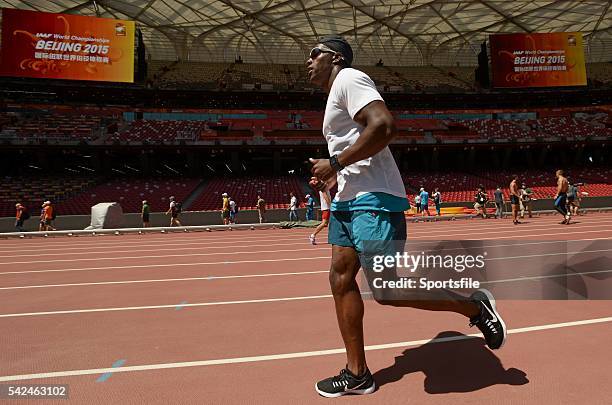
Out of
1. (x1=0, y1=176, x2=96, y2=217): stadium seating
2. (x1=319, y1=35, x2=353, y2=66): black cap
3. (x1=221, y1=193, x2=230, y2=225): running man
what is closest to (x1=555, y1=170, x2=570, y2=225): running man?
(x1=319, y1=35, x2=353, y2=66): black cap

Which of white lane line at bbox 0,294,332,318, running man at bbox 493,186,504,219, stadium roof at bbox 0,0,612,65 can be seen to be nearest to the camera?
white lane line at bbox 0,294,332,318

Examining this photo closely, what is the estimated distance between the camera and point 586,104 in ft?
140

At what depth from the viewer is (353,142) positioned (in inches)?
82.0

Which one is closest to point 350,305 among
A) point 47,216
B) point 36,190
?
point 47,216

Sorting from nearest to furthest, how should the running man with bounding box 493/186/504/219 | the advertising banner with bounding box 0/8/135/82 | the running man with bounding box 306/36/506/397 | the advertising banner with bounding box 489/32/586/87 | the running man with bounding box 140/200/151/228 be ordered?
the running man with bounding box 306/36/506/397 < the running man with bounding box 493/186/504/219 < the running man with bounding box 140/200/151/228 < the advertising banner with bounding box 0/8/135/82 < the advertising banner with bounding box 489/32/586/87

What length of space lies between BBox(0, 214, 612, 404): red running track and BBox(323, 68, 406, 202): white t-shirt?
1141 millimetres

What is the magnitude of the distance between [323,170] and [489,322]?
1.34 metres

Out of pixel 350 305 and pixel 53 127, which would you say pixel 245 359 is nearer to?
pixel 350 305

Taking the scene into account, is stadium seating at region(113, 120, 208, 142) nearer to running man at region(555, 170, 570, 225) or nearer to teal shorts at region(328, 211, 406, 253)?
running man at region(555, 170, 570, 225)

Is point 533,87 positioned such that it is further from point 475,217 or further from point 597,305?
point 597,305

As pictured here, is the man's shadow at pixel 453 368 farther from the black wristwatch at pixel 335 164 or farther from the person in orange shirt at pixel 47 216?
the person in orange shirt at pixel 47 216

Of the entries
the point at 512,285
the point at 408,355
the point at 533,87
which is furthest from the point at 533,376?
the point at 533,87

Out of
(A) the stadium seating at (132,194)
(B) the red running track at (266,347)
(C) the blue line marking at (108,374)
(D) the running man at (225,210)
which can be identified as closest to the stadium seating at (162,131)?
(A) the stadium seating at (132,194)

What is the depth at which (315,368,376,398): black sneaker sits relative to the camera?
195cm
